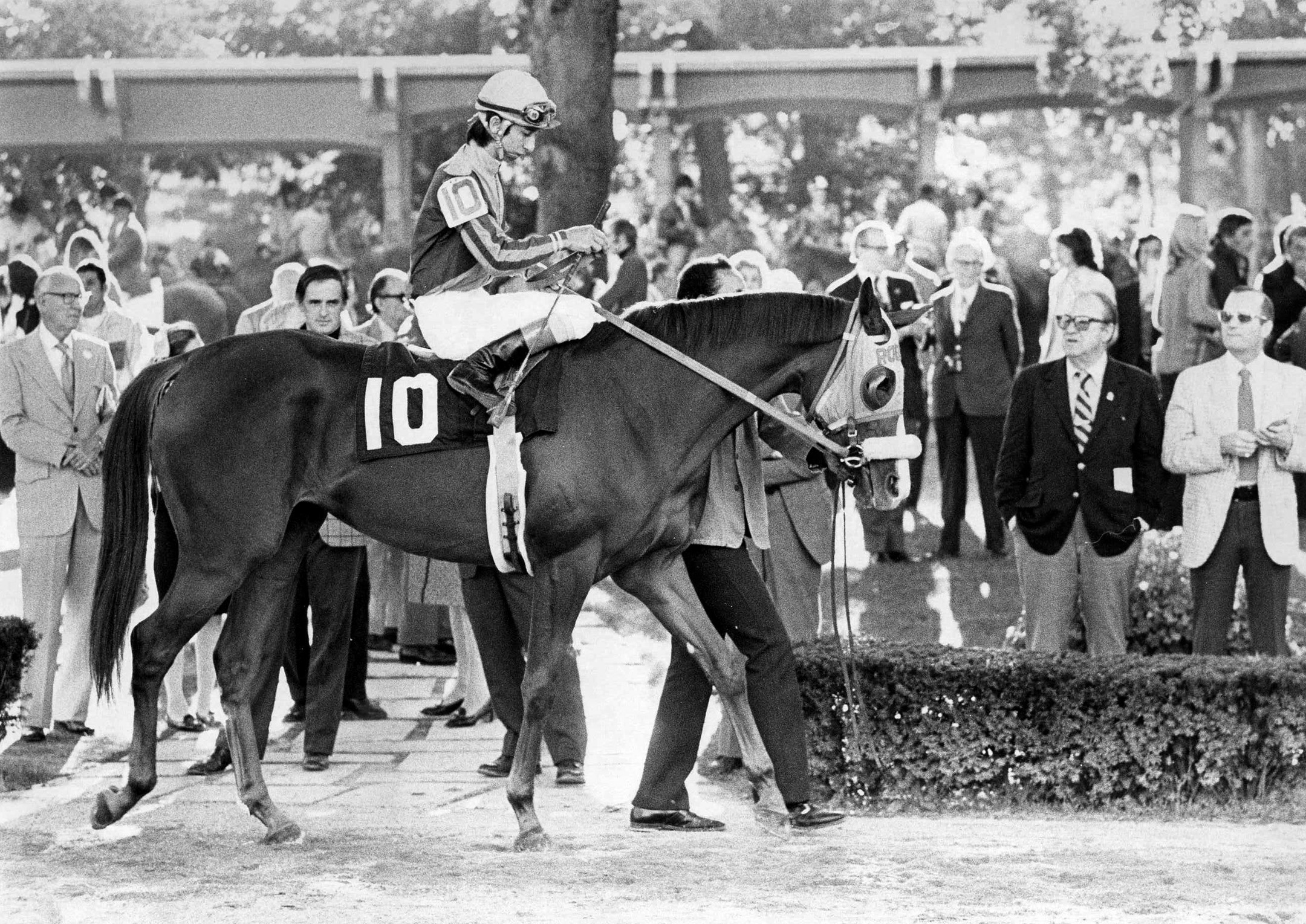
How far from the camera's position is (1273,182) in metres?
30.6

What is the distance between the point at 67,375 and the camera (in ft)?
34.1

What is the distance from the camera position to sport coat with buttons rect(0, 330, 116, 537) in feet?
33.6

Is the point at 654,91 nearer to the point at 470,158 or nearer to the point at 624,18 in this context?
the point at 624,18

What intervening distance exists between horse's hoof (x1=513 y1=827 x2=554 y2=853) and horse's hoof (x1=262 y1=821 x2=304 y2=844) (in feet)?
2.70

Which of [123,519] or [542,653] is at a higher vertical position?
[123,519]

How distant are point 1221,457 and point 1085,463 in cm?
64

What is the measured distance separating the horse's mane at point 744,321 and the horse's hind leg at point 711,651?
86 cm

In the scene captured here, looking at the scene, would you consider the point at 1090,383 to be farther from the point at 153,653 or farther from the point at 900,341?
the point at 153,653

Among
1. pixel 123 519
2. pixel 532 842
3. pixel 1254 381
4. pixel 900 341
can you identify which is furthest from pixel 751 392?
pixel 900 341

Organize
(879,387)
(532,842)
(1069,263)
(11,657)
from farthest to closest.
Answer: (1069,263)
(11,657)
(879,387)
(532,842)

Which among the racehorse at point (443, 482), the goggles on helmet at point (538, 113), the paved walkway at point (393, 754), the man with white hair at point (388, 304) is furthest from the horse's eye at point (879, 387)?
the man with white hair at point (388, 304)

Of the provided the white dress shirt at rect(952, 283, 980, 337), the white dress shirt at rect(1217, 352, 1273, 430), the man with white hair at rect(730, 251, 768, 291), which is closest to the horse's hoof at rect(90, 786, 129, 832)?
the man with white hair at rect(730, 251, 768, 291)

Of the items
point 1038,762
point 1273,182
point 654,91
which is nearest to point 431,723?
point 1038,762

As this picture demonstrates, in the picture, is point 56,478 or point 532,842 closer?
point 532,842
